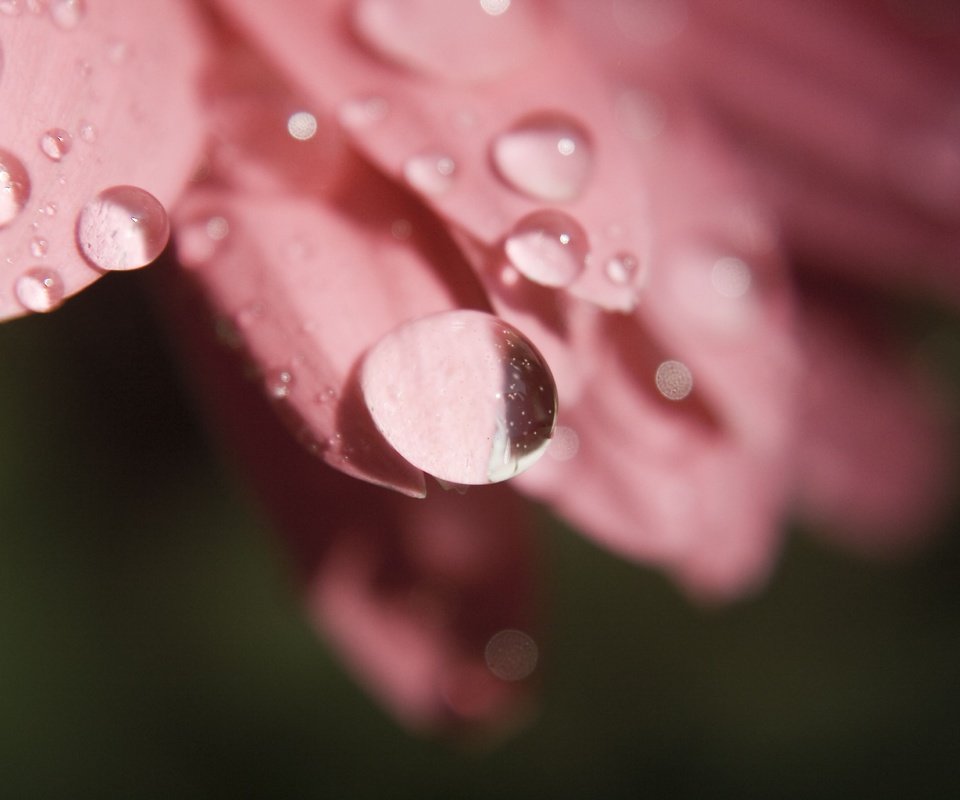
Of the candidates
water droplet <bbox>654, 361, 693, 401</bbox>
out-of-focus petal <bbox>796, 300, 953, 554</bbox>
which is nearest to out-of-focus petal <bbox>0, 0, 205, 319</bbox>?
water droplet <bbox>654, 361, 693, 401</bbox>

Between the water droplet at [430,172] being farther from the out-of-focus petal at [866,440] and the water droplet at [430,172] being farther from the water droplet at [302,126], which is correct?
the out-of-focus petal at [866,440]

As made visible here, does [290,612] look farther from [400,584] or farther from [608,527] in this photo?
[608,527]

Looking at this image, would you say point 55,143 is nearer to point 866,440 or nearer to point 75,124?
point 75,124

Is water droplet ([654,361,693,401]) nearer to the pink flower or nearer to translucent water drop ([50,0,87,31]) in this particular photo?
the pink flower

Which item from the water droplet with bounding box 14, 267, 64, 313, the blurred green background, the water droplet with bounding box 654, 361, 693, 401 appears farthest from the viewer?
the blurred green background

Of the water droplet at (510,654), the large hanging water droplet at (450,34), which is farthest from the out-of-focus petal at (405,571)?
the large hanging water droplet at (450,34)

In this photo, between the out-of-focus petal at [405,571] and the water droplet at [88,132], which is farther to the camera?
the out-of-focus petal at [405,571]
